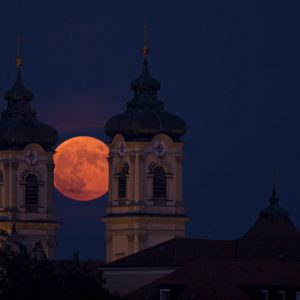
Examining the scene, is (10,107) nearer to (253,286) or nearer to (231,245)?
(231,245)

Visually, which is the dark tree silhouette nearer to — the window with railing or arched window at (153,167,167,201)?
arched window at (153,167,167,201)

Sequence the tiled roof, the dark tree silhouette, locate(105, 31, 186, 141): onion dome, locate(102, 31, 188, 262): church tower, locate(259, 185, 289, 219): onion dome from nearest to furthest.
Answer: the dark tree silhouette, the tiled roof, locate(102, 31, 188, 262): church tower, locate(105, 31, 186, 141): onion dome, locate(259, 185, 289, 219): onion dome

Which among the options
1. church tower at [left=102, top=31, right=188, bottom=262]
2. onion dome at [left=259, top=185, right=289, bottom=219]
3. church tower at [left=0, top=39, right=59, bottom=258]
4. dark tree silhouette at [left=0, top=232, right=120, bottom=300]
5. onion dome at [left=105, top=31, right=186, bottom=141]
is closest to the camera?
dark tree silhouette at [left=0, top=232, right=120, bottom=300]

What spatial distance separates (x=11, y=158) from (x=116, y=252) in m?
9.78

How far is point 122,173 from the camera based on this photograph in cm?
17175

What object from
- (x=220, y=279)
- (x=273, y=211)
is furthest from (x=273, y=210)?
(x=220, y=279)

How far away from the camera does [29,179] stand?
579ft

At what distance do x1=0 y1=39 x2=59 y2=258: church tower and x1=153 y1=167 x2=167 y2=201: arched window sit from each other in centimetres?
766

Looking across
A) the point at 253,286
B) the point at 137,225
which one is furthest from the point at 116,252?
the point at 253,286

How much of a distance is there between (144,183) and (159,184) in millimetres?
1145

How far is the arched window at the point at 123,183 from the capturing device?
6747 inches

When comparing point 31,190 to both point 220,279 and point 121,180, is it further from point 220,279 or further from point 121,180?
point 220,279

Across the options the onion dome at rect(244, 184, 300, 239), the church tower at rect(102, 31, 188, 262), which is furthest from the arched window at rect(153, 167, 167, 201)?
the onion dome at rect(244, 184, 300, 239)

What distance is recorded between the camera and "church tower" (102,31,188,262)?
17012 cm
